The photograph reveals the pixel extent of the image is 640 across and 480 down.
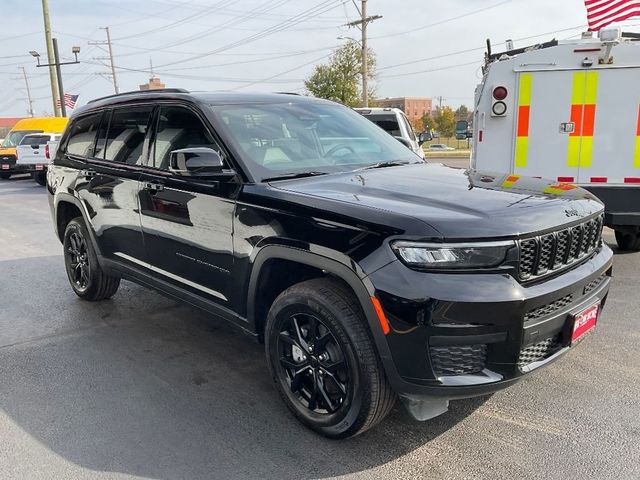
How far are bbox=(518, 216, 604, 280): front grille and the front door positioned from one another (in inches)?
65.3

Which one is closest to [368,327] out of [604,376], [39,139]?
[604,376]

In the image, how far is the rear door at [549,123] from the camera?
20.0ft

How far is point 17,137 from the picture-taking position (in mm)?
21688

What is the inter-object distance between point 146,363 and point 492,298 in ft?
8.51

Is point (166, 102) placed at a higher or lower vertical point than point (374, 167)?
higher

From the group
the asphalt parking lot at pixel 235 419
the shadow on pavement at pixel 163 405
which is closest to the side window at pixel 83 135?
the shadow on pavement at pixel 163 405

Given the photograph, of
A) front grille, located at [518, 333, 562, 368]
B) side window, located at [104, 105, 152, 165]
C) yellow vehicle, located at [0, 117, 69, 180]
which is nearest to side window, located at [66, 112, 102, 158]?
side window, located at [104, 105, 152, 165]

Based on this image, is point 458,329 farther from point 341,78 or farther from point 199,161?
point 341,78

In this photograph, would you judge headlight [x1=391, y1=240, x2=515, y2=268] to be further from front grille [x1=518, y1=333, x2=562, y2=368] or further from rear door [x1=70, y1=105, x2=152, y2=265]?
rear door [x1=70, y1=105, x2=152, y2=265]

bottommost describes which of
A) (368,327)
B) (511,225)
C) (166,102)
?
(368,327)

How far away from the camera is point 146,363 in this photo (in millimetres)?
3953

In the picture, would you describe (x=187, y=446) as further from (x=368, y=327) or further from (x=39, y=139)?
(x=39, y=139)

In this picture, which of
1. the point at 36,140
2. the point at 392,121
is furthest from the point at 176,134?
the point at 36,140

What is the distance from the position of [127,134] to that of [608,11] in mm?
7634
